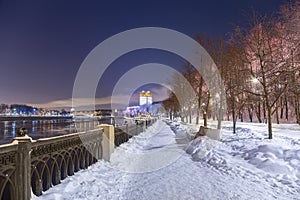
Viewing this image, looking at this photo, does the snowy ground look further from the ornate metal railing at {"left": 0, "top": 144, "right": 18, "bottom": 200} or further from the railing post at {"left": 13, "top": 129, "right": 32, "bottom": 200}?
the ornate metal railing at {"left": 0, "top": 144, "right": 18, "bottom": 200}

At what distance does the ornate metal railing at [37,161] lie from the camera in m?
4.38

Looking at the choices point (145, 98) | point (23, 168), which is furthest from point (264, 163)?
point (145, 98)

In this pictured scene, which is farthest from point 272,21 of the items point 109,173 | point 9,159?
point 9,159

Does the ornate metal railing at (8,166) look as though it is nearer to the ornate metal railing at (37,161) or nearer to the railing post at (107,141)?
the ornate metal railing at (37,161)

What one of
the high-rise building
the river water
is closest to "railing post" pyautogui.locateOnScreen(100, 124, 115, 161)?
the river water

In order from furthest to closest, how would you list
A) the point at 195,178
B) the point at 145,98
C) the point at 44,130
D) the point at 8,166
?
1. the point at 145,98
2. the point at 44,130
3. the point at 195,178
4. the point at 8,166

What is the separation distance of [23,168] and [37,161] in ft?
2.08

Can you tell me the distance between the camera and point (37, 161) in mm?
5258

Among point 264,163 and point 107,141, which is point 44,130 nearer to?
point 107,141

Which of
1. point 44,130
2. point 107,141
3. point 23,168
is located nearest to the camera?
point 23,168

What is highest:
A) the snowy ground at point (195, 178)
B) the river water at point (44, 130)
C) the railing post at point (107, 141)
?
the railing post at point (107, 141)

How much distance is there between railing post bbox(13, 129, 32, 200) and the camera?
4.56m

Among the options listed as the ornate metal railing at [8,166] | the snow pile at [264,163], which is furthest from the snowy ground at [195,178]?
the ornate metal railing at [8,166]

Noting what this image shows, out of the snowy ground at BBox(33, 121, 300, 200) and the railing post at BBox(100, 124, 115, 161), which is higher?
the railing post at BBox(100, 124, 115, 161)
